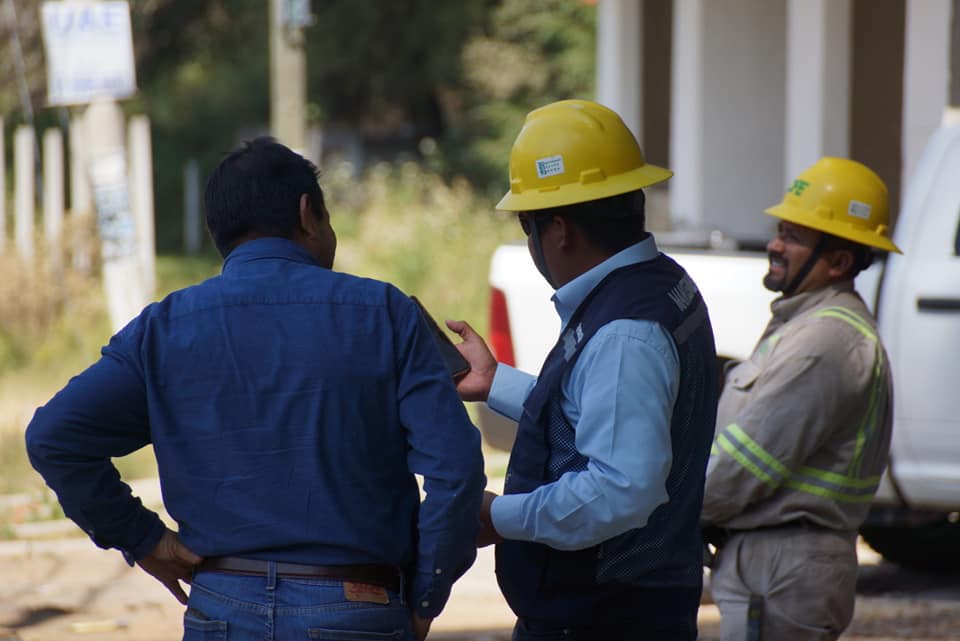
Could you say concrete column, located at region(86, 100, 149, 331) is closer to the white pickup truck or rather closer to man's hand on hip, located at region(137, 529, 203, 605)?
the white pickup truck

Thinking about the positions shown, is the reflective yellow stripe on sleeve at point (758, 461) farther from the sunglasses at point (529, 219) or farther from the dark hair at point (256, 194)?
the dark hair at point (256, 194)

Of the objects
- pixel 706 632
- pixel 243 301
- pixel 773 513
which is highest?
pixel 243 301

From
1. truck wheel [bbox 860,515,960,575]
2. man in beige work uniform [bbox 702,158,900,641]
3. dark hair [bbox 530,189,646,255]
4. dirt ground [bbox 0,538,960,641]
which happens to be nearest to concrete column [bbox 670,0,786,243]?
dirt ground [bbox 0,538,960,641]

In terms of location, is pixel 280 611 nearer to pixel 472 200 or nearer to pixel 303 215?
pixel 303 215

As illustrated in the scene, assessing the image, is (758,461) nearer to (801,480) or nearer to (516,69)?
(801,480)

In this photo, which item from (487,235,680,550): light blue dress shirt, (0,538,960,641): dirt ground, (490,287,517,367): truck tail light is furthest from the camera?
(490,287,517,367): truck tail light

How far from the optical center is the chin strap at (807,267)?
4.13 meters

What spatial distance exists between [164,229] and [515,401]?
32.7 meters

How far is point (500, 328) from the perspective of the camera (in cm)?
691

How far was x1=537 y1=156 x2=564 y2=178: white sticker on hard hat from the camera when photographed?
3068 millimetres

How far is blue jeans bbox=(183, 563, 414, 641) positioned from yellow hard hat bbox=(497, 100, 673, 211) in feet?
2.80

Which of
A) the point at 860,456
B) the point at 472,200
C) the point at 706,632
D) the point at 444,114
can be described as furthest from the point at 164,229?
the point at 860,456

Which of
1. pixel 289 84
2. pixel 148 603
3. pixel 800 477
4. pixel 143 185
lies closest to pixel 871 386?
pixel 800 477

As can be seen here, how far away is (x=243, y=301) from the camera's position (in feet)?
9.69
